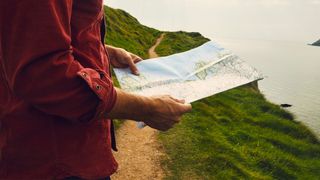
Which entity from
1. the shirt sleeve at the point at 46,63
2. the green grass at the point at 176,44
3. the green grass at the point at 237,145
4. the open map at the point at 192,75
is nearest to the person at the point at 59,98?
the shirt sleeve at the point at 46,63

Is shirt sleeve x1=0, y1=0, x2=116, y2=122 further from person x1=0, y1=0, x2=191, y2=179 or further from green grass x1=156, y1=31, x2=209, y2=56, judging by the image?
green grass x1=156, y1=31, x2=209, y2=56

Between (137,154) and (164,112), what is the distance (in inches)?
268

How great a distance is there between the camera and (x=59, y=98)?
4.93ft

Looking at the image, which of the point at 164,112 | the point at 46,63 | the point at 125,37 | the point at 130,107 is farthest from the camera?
the point at 125,37

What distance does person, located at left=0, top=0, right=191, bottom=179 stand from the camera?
4.61ft

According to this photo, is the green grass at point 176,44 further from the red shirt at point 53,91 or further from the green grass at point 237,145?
the red shirt at point 53,91

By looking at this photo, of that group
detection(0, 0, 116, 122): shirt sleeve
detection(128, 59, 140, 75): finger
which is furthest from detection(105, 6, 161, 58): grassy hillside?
detection(0, 0, 116, 122): shirt sleeve

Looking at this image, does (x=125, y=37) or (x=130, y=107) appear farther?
(x=125, y=37)

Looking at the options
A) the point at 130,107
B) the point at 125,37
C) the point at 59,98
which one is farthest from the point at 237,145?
the point at 125,37

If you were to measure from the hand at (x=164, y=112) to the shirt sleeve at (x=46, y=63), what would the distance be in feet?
1.10

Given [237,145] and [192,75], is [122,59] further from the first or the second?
[237,145]

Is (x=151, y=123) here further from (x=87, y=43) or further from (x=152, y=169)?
(x=152, y=169)

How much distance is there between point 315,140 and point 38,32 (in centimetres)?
1496

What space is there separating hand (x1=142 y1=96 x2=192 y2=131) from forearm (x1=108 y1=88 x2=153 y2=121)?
0.03 m
